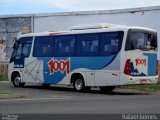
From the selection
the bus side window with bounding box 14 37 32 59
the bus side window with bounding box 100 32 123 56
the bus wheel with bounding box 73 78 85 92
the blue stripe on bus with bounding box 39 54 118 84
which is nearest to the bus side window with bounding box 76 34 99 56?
the blue stripe on bus with bounding box 39 54 118 84

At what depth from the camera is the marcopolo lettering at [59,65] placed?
89.7 feet

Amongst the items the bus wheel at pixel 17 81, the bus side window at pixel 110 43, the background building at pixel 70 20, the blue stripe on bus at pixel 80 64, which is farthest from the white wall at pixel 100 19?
the bus side window at pixel 110 43

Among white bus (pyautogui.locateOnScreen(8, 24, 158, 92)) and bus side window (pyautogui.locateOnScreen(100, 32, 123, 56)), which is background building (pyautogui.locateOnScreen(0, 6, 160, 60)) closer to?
white bus (pyautogui.locateOnScreen(8, 24, 158, 92))

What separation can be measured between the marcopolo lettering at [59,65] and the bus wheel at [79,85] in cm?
65

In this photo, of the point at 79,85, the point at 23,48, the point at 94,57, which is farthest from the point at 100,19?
the point at 94,57

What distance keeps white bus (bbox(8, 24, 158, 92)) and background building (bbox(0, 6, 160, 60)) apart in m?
7.87

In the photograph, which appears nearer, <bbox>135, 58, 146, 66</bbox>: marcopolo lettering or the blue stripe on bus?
<bbox>135, 58, 146, 66</bbox>: marcopolo lettering

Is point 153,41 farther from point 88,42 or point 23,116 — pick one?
point 23,116

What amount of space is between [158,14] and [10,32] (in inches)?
481

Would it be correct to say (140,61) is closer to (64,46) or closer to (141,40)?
(141,40)

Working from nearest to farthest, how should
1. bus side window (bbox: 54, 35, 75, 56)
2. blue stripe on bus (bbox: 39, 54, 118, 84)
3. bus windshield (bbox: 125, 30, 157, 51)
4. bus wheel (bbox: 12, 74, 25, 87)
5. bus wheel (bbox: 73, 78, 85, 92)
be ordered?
bus windshield (bbox: 125, 30, 157, 51) → blue stripe on bus (bbox: 39, 54, 118, 84) → bus wheel (bbox: 73, 78, 85, 92) → bus side window (bbox: 54, 35, 75, 56) → bus wheel (bbox: 12, 74, 25, 87)

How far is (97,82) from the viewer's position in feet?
85.2

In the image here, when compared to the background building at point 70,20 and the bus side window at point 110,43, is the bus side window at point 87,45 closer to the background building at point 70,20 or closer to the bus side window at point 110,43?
the bus side window at point 110,43

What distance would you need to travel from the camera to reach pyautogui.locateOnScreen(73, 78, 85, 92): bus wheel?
26.7 meters
